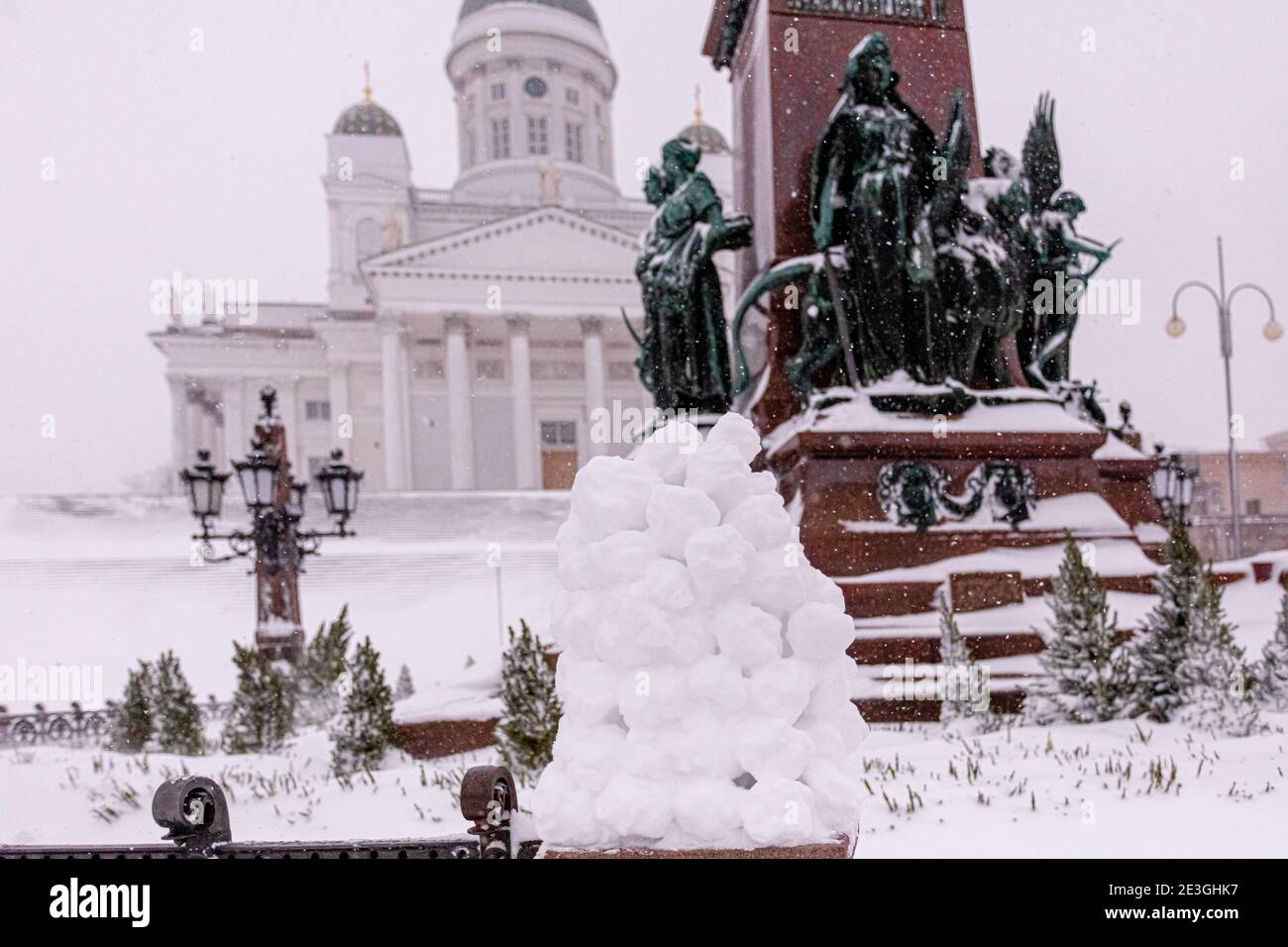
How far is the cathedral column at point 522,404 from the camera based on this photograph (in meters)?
43.2

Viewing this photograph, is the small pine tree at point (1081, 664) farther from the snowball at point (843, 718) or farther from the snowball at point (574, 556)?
the snowball at point (574, 556)

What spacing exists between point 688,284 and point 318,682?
5631 millimetres

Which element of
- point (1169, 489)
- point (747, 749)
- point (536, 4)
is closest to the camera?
point (747, 749)

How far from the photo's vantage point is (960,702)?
5871 mm

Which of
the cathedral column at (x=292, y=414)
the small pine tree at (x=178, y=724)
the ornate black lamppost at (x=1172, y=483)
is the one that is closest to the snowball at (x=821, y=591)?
the small pine tree at (x=178, y=724)

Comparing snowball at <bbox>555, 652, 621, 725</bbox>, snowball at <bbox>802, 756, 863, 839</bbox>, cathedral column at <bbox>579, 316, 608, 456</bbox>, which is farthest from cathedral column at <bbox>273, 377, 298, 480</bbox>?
snowball at <bbox>802, 756, 863, 839</bbox>

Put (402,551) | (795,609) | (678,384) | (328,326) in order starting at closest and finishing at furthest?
(795,609)
(678,384)
(402,551)
(328,326)

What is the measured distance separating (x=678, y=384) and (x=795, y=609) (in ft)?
19.8

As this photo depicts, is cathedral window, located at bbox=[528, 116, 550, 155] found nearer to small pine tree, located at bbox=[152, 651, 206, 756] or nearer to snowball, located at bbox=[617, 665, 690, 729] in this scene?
small pine tree, located at bbox=[152, 651, 206, 756]

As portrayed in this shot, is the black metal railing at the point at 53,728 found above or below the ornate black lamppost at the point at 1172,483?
below

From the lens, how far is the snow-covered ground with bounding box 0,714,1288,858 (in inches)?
139

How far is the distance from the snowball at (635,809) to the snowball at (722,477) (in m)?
0.65
